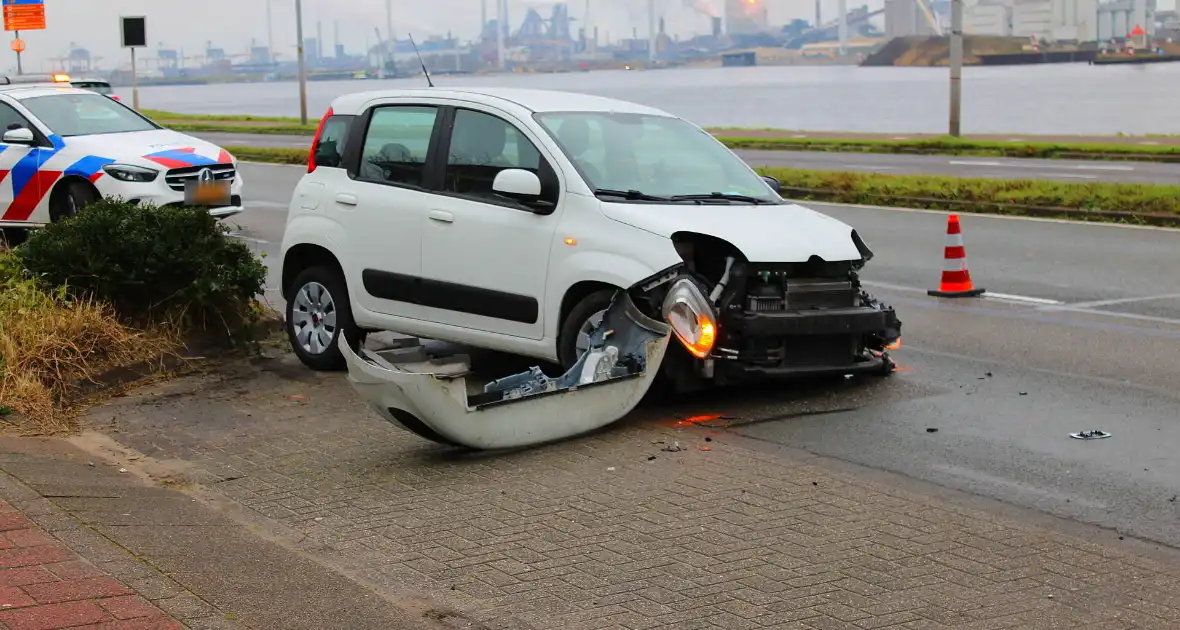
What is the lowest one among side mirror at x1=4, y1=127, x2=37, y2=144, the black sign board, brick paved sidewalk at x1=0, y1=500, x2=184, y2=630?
brick paved sidewalk at x1=0, y1=500, x2=184, y2=630

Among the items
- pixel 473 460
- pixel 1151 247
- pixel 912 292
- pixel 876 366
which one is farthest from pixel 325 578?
pixel 1151 247

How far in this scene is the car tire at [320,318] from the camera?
9.84m

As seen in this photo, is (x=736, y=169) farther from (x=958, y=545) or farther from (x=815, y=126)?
(x=815, y=126)

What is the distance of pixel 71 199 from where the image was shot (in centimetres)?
1576

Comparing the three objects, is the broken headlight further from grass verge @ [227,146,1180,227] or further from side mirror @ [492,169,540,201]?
grass verge @ [227,146,1180,227]

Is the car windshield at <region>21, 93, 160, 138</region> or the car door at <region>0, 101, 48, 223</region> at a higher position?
the car windshield at <region>21, 93, 160, 138</region>

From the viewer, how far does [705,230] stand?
8258 mm

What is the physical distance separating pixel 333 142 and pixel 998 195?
11987 mm

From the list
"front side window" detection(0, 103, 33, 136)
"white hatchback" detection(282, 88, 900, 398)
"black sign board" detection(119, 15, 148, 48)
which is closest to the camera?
"white hatchback" detection(282, 88, 900, 398)

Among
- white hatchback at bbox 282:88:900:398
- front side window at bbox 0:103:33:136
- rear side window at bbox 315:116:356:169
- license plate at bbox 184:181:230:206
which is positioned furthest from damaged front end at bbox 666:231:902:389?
front side window at bbox 0:103:33:136

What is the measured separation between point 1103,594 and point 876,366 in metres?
3.73

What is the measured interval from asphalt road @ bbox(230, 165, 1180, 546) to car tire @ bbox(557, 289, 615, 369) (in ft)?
2.20

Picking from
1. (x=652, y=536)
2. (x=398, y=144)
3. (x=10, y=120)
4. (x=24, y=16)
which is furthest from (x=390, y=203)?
(x=24, y=16)

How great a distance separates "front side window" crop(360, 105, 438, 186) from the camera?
9414 mm
